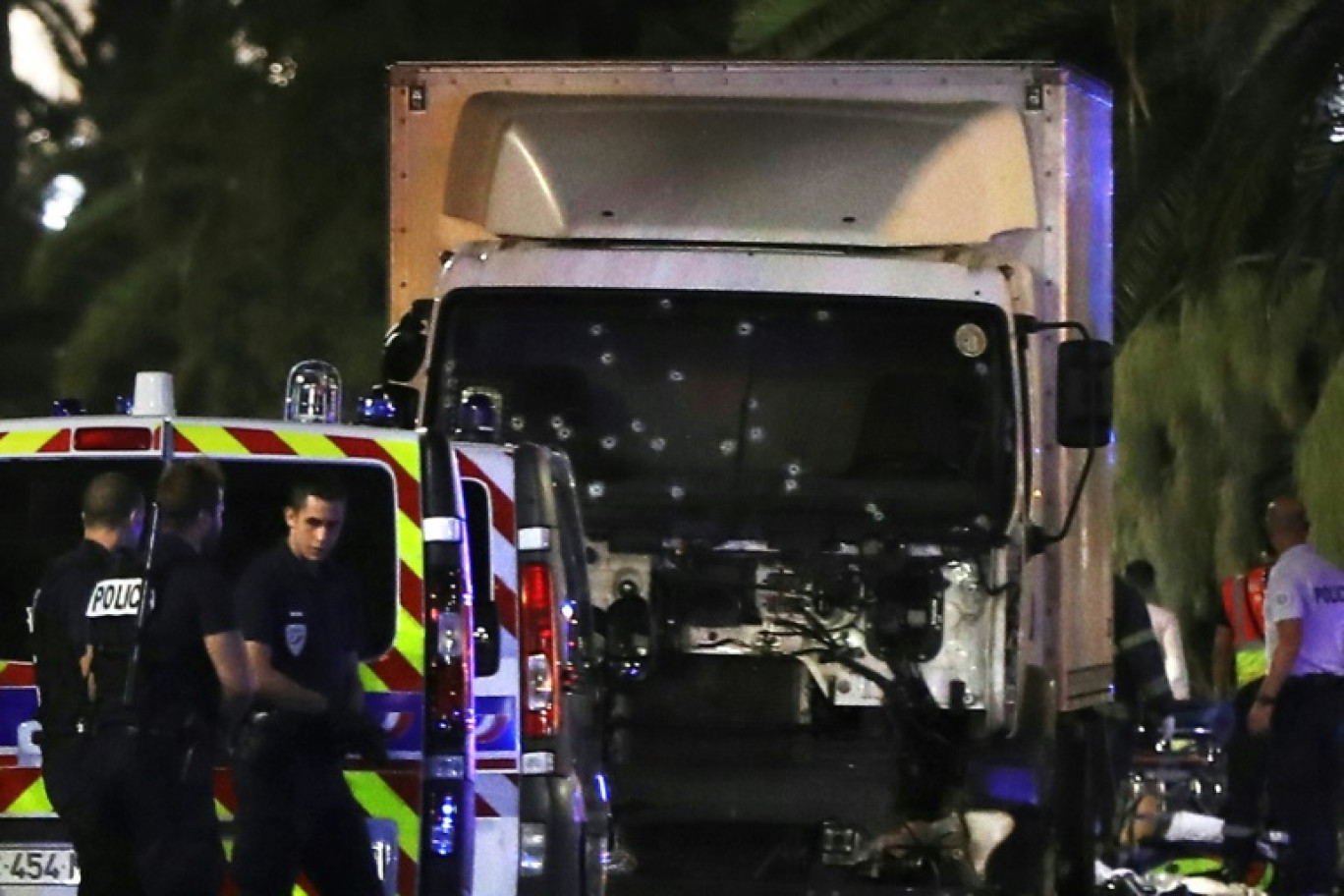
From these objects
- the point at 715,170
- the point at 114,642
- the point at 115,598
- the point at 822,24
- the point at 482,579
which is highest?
the point at 822,24

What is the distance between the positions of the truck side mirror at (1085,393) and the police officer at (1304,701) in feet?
7.38

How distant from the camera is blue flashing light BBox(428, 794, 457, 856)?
7.51 m

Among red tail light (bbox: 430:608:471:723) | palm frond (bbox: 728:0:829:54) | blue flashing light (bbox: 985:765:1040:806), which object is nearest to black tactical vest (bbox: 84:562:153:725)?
red tail light (bbox: 430:608:471:723)

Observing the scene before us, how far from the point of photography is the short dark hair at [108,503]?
7.24 meters

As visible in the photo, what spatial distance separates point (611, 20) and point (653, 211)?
11369 mm

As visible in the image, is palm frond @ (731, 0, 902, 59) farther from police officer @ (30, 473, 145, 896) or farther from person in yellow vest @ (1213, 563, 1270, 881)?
police officer @ (30, 473, 145, 896)

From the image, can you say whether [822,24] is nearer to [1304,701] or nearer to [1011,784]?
[1304,701]

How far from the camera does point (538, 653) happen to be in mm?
8477

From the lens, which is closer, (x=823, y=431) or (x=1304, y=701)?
(x=823, y=431)

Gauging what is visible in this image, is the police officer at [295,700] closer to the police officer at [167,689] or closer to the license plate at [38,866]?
the police officer at [167,689]

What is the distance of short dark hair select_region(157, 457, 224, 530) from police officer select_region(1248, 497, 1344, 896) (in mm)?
6402

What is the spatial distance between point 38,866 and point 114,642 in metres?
0.70

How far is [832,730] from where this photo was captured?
1043 centimetres

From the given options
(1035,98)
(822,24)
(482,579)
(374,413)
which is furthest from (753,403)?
(822,24)
